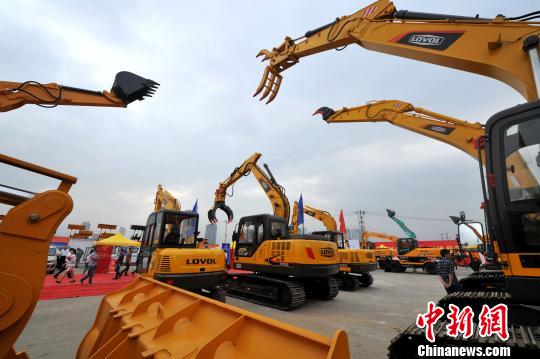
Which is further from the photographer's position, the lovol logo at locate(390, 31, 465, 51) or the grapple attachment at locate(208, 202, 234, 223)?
the grapple attachment at locate(208, 202, 234, 223)

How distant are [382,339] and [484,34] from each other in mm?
5408

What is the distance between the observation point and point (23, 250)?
1.92m

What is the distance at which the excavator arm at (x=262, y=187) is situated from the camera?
38.3 ft

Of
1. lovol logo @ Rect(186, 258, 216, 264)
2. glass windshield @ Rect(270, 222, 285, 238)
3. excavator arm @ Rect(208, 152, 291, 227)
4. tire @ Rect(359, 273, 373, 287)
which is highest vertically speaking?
excavator arm @ Rect(208, 152, 291, 227)

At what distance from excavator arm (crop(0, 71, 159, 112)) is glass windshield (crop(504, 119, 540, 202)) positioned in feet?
20.1

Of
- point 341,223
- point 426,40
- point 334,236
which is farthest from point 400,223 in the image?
point 426,40

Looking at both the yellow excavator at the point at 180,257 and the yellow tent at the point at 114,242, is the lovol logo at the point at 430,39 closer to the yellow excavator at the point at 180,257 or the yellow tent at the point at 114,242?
the yellow excavator at the point at 180,257

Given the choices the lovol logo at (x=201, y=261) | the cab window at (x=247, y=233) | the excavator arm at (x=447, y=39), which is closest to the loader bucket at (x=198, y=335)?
the lovol logo at (x=201, y=261)

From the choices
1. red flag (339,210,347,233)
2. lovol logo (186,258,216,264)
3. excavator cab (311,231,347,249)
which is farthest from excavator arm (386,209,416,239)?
lovol logo (186,258,216,264)

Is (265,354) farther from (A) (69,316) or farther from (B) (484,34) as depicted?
(A) (69,316)

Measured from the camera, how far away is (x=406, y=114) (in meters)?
8.51

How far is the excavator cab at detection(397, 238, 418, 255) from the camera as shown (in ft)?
67.5

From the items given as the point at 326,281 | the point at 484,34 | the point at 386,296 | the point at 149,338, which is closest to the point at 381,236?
the point at 386,296

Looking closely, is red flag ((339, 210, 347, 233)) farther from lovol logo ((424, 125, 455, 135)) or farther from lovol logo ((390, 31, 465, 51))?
lovol logo ((390, 31, 465, 51))
